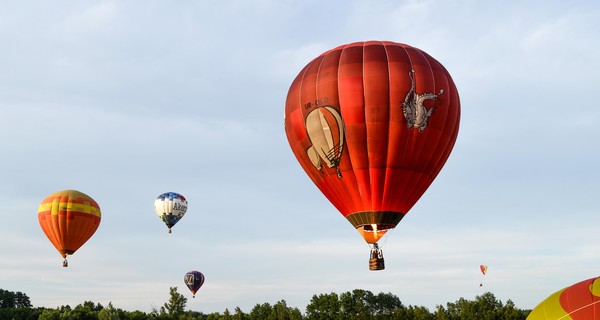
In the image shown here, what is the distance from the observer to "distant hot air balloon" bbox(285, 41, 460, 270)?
31.1m

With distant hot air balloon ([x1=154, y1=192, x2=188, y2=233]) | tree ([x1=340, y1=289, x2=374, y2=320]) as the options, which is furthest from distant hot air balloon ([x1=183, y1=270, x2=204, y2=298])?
tree ([x1=340, y1=289, x2=374, y2=320])

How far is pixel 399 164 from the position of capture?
31484mm

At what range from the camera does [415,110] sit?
102ft

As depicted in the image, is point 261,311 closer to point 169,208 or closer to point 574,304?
point 169,208

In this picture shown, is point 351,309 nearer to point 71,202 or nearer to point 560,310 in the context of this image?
point 71,202

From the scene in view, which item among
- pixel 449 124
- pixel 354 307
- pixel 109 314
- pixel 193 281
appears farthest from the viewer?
pixel 354 307

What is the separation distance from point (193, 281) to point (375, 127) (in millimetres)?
42389

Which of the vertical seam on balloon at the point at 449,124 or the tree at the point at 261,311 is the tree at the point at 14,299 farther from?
the vertical seam on balloon at the point at 449,124

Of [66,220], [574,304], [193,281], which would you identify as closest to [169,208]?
[66,220]

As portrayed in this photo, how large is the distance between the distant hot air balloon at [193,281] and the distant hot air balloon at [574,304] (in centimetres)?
4660

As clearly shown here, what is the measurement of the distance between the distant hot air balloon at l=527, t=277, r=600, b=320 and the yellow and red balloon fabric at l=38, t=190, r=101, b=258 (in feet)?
129

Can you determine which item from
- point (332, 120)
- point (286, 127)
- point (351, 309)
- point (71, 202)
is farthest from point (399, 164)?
point (351, 309)

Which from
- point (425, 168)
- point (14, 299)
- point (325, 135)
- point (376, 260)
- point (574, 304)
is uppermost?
point (14, 299)

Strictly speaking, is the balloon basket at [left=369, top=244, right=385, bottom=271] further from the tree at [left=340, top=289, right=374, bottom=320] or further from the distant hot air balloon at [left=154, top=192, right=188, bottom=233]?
the tree at [left=340, top=289, right=374, bottom=320]
